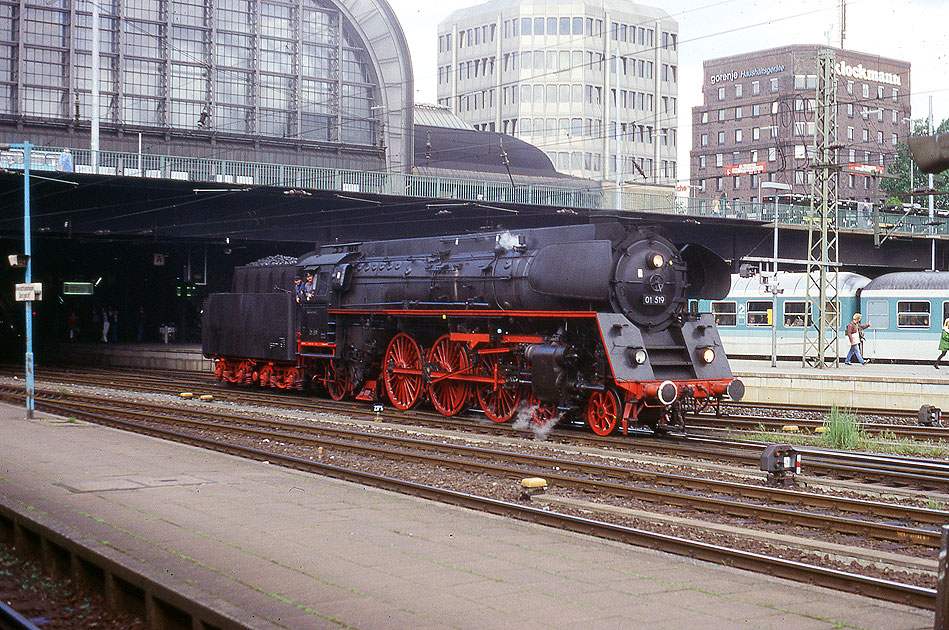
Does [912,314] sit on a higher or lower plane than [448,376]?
higher

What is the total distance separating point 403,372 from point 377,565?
47.0ft

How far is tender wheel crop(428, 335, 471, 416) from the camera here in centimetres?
2038

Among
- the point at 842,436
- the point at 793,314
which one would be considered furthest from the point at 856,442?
the point at 793,314

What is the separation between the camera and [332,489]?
36.8 feet

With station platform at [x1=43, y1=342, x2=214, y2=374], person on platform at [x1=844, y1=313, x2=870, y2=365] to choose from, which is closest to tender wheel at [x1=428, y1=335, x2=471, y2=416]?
person on platform at [x1=844, y1=313, x2=870, y2=365]

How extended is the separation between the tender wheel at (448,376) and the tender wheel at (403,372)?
56 centimetres

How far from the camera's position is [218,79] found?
56.3 meters

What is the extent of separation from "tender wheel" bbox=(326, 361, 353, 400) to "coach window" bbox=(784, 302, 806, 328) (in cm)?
1881

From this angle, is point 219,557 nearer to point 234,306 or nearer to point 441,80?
point 234,306

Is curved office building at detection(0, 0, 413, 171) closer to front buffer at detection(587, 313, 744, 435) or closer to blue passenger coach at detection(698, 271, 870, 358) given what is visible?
Answer: blue passenger coach at detection(698, 271, 870, 358)

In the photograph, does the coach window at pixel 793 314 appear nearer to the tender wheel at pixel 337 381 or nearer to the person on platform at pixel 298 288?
the tender wheel at pixel 337 381

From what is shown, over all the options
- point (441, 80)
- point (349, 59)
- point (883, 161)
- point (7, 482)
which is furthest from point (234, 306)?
point (883, 161)

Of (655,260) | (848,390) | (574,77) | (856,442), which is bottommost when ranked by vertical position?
(856,442)

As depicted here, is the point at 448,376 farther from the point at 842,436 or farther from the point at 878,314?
the point at 878,314
